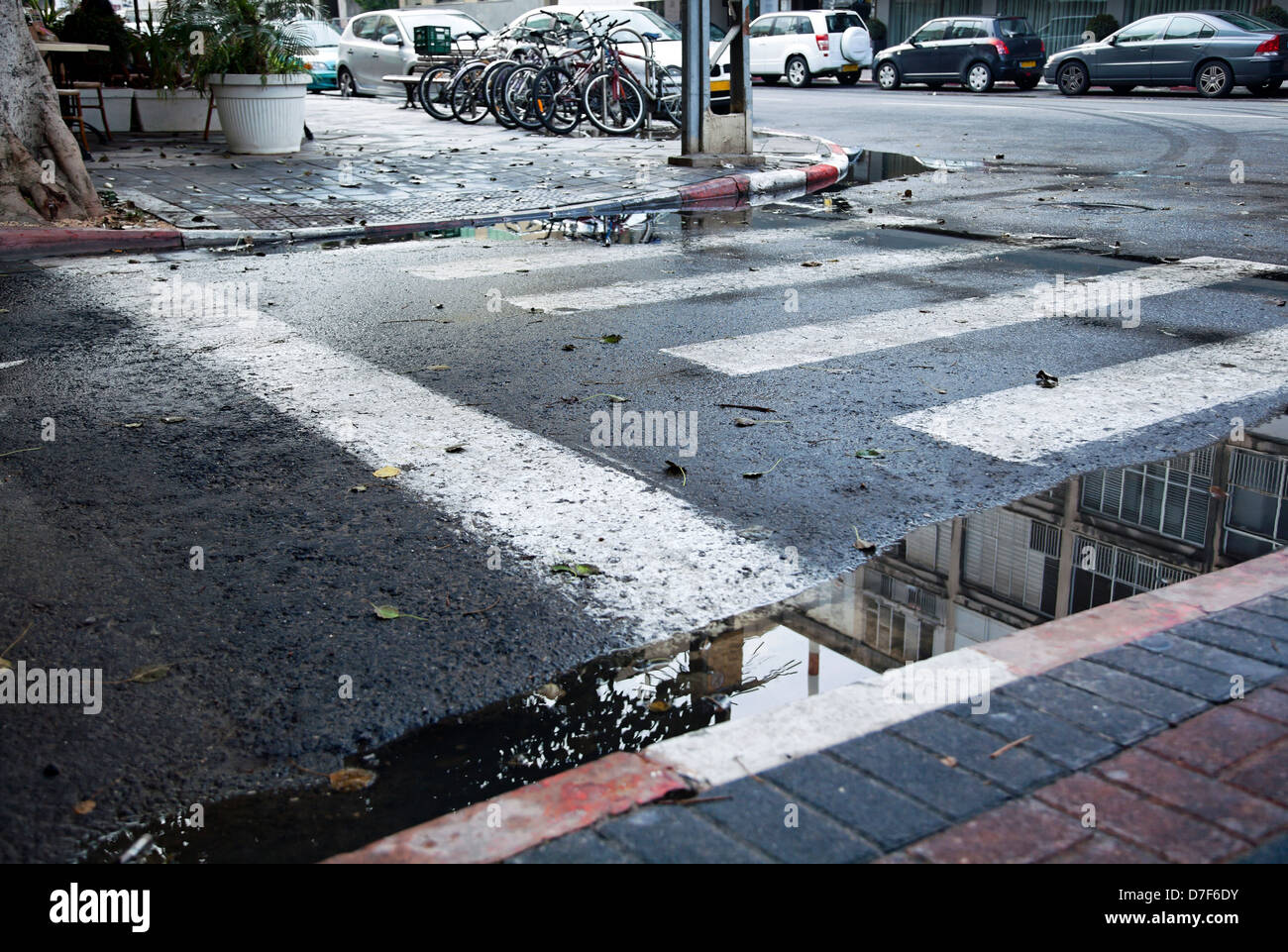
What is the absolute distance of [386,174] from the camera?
13070 mm

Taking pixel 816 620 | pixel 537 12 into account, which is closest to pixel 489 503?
pixel 816 620

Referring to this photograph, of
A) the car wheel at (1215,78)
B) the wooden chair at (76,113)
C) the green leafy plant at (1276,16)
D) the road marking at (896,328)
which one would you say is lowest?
the road marking at (896,328)

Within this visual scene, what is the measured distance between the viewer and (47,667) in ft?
10.4

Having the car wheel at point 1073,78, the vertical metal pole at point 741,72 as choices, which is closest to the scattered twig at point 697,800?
the vertical metal pole at point 741,72

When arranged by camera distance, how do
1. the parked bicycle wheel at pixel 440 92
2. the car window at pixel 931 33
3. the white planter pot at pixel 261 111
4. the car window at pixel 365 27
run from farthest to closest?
the car window at pixel 931 33 < the car window at pixel 365 27 < the parked bicycle wheel at pixel 440 92 < the white planter pot at pixel 261 111

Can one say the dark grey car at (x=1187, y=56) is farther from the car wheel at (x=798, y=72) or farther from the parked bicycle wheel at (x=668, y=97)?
the parked bicycle wheel at (x=668, y=97)

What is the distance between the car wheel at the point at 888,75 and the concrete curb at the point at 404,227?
19226 millimetres

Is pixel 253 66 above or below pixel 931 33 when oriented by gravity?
below

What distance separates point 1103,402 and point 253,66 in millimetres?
11475

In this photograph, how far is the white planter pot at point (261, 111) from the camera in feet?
44.9

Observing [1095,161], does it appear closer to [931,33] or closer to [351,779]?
[351,779]

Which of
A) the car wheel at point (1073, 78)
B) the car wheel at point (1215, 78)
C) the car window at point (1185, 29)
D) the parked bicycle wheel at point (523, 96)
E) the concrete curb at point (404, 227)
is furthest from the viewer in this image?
the car wheel at point (1073, 78)

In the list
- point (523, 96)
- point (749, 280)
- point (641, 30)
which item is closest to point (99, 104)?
point (523, 96)
